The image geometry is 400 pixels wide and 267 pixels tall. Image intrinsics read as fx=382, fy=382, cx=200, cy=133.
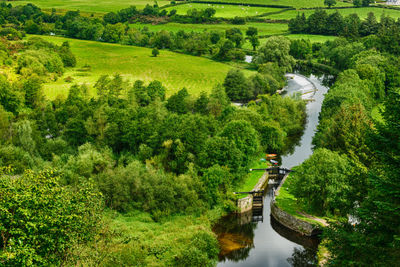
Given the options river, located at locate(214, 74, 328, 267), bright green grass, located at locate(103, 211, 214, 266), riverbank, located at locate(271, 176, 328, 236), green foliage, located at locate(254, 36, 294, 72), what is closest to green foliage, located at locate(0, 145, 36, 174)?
bright green grass, located at locate(103, 211, 214, 266)

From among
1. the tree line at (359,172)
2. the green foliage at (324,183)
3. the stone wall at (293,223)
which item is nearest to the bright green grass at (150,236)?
the stone wall at (293,223)

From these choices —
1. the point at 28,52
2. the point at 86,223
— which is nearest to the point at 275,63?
the point at 28,52

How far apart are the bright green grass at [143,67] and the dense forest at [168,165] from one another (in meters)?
9.17

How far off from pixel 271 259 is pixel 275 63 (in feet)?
275

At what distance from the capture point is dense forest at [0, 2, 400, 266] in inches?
921

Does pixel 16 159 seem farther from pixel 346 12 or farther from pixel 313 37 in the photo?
pixel 346 12

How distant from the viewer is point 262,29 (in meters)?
176

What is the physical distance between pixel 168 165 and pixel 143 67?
75168mm

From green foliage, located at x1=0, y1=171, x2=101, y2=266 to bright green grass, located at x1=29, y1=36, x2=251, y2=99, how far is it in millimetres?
69627

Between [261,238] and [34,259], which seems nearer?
[34,259]

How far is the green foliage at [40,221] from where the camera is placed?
21.4m

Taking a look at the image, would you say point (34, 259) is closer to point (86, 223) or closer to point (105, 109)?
point (86, 223)

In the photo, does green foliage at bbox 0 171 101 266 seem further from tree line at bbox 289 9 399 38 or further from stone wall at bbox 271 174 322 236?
tree line at bbox 289 9 399 38

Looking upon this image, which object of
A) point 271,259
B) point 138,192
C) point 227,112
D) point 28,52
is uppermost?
point 28,52
